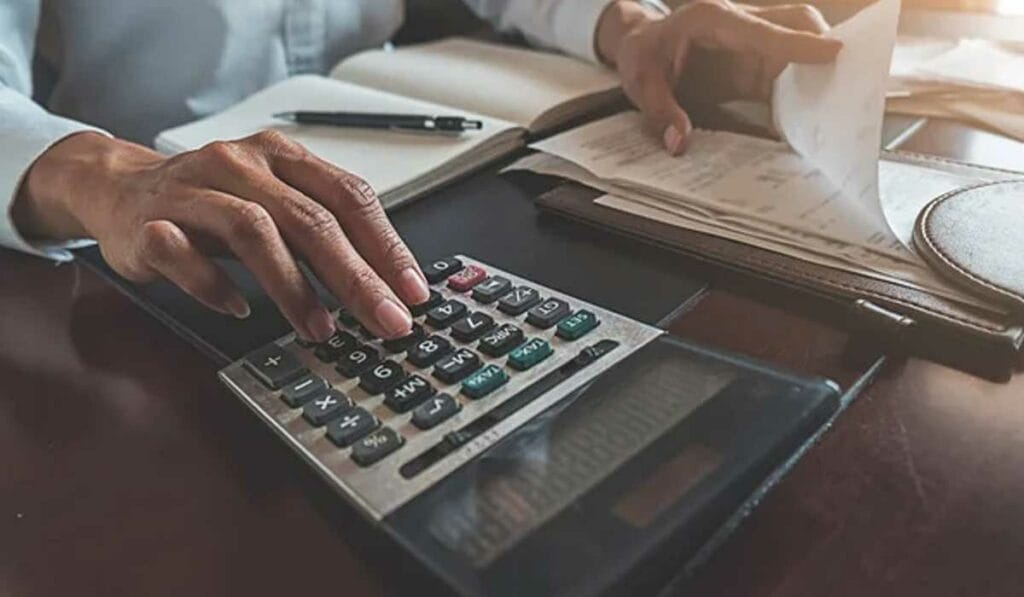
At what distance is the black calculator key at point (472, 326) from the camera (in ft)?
1.49

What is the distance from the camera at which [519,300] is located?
1.57 feet

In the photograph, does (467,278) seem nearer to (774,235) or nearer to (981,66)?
(774,235)

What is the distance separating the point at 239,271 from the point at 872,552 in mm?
376

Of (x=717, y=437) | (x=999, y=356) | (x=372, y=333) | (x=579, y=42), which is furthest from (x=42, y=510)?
(x=579, y=42)

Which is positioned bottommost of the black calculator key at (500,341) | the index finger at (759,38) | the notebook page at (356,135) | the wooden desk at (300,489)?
the wooden desk at (300,489)

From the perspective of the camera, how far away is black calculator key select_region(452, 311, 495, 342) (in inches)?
17.8

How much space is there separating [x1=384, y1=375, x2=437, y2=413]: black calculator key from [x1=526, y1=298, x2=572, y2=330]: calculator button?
0.07 m

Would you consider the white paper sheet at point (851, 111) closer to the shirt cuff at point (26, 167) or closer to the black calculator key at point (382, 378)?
the black calculator key at point (382, 378)

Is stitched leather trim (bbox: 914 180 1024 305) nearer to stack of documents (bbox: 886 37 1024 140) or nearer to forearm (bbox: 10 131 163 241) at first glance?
stack of documents (bbox: 886 37 1024 140)

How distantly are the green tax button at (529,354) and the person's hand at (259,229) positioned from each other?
6 cm

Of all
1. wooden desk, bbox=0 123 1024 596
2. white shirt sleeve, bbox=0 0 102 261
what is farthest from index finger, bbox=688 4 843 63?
white shirt sleeve, bbox=0 0 102 261

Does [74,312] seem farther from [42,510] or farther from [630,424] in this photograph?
[630,424]

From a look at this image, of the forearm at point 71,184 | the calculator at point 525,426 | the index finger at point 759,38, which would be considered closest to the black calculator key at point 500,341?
the calculator at point 525,426

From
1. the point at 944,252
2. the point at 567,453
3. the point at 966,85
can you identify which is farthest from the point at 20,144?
the point at 966,85
